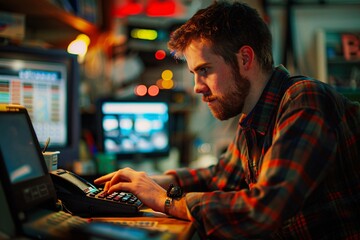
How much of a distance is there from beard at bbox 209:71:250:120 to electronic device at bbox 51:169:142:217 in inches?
14.9

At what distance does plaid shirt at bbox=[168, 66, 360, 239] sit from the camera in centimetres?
84

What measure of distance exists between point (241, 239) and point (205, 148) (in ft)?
8.08

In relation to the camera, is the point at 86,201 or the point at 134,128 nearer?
the point at 86,201

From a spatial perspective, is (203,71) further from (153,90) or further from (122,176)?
(153,90)

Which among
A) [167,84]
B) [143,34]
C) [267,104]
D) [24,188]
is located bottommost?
[24,188]

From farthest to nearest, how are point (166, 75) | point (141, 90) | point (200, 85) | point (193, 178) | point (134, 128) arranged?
point (166, 75) < point (141, 90) < point (134, 128) < point (193, 178) < point (200, 85)

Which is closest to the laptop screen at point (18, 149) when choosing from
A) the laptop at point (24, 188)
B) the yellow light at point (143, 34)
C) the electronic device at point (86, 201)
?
the laptop at point (24, 188)

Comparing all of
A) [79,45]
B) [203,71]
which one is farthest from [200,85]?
[79,45]

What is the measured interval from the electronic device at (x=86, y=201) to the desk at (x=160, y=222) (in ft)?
0.10

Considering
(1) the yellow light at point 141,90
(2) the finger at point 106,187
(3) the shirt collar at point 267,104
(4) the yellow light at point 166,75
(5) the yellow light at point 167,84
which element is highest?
(4) the yellow light at point 166,75

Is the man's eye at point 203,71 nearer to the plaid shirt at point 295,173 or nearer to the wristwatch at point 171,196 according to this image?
the plaid shirt at point 295,173

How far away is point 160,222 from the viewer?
968 mm

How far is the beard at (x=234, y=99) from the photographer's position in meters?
1.16

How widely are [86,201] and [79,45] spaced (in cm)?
158
